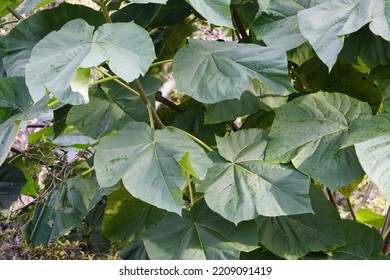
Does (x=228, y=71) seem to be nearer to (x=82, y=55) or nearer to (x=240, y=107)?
(x=240, y=107)

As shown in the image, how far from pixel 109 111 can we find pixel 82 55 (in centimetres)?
45

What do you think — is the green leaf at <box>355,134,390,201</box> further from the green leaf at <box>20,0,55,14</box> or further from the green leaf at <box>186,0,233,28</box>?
the green leaf at <box>20,0,55,14</box>

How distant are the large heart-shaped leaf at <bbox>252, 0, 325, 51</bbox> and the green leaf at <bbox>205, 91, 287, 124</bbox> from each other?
152 mm

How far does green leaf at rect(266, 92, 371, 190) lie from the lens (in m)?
1.39

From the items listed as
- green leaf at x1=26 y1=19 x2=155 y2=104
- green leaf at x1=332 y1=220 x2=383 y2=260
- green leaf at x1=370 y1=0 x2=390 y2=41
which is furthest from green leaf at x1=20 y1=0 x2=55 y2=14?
green leaf at x1=332 y1=220 x2=383 y2=260

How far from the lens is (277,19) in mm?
1533

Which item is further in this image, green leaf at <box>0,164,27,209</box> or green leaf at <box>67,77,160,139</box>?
green leaf at <box>0,164,27,209</box>

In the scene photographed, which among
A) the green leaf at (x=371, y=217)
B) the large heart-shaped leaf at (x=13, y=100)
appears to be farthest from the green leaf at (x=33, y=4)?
the green leaf at (x=371, y=217)

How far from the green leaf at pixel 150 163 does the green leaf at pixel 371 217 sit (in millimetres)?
1099

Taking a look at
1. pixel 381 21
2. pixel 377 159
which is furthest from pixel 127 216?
pixel 381 21

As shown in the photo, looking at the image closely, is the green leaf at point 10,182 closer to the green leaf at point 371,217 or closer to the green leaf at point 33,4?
the green leaf at point 33,4

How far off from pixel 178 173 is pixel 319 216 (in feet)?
1.54
